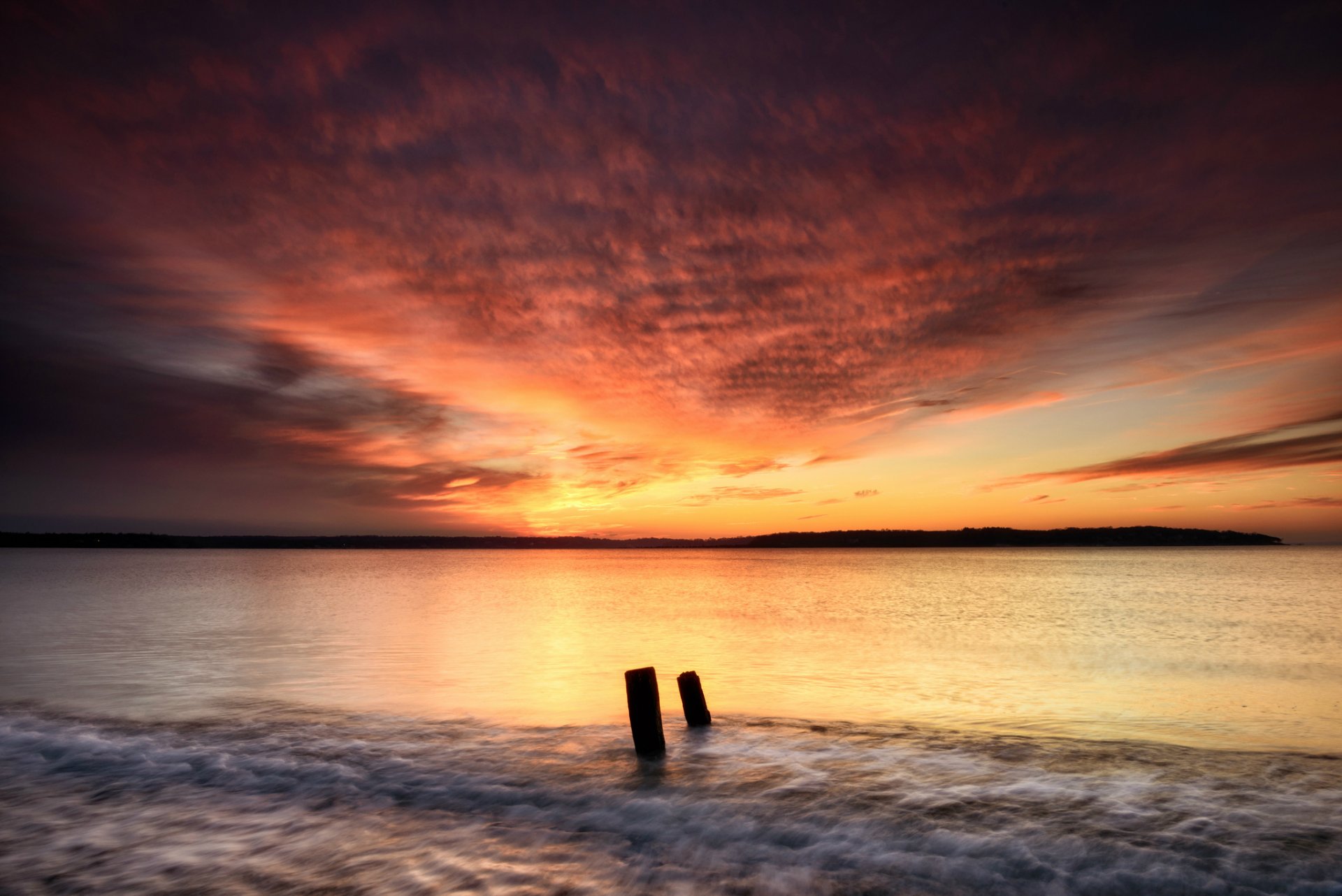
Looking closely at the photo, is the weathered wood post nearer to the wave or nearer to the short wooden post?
the wave

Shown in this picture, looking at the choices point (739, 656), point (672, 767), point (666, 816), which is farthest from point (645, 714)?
point (739, 656)

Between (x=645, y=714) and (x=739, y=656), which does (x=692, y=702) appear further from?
(x=739, y=656)

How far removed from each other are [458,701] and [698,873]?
1069 centimetres

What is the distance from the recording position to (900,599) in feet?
157

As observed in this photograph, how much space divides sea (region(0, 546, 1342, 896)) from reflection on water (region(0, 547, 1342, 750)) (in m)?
0.19

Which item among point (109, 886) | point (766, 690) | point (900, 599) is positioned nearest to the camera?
point (109, 886)

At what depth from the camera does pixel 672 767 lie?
32.7ft

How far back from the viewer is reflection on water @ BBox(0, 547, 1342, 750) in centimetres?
1511

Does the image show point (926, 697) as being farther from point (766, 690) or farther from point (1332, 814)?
point (1332, 814)

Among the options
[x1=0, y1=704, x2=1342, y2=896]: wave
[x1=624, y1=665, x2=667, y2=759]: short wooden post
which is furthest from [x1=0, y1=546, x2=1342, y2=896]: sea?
[x1=624, y1=665, x2=667, y2=759]: short wooden post

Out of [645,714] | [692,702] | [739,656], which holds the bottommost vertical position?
[739,656]

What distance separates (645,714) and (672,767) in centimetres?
81

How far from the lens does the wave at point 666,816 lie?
21.3 ft

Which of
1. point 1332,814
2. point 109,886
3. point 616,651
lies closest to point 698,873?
point 109,886
